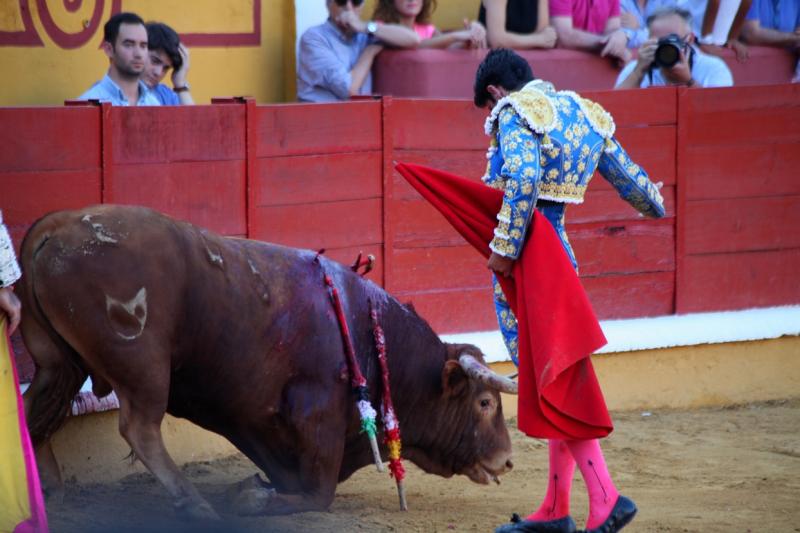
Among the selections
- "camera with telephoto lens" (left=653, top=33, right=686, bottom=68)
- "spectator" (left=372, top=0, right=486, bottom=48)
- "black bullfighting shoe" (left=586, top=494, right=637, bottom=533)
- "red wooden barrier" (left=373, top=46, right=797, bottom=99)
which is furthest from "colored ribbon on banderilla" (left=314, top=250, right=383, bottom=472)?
"camera with telephoto lens" (left=653, top=33, right=686, bottom=68)

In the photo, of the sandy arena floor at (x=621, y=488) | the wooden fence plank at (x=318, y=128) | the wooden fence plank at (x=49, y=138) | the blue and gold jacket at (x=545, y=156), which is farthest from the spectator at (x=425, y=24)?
the blue and gold jacket at (x=545, y=156)

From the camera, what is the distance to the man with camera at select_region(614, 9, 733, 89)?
279 inches

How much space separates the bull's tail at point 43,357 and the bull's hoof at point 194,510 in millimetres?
468

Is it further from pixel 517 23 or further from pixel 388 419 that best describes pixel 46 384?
pixel 517 23

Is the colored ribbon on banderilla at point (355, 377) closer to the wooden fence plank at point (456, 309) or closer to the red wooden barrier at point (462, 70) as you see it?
the wooden fence plank at point (456, 309)

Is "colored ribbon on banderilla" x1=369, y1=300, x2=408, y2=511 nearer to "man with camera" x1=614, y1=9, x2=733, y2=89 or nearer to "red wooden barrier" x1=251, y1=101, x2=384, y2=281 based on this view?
"red wooden barrier" x1=251, y1=101, x2=384, y2=281

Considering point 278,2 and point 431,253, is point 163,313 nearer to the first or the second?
point 431,253

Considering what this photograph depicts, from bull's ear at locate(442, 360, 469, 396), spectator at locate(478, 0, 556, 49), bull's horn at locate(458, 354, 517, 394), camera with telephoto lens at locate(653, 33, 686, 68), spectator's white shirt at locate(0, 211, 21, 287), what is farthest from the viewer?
spectator at locate(478, 0, 556, 49)

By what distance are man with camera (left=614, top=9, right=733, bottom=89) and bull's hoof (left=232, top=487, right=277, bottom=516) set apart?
3208 millimetres

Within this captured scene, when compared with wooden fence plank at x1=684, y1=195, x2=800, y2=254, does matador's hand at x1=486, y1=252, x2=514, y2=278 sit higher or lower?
higher

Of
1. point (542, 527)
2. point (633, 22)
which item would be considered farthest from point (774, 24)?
point (542, 527)

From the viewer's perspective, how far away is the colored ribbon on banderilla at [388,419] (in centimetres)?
502

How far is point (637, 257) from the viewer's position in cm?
711

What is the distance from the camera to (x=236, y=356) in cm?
465
